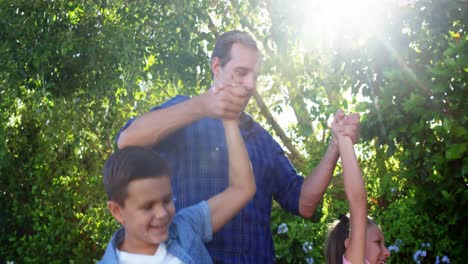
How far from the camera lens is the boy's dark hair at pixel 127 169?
88.4 inches

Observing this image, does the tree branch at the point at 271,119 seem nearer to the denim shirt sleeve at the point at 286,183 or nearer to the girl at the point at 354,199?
the denim shirt sleeve at the point at 286,183

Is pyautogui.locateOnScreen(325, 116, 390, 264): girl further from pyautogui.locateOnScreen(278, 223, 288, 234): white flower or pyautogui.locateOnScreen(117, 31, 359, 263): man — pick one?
pyautogui.locateOnScreen(278, 223, 288, 234): white flower

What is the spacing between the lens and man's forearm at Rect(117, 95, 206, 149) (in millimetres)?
2303

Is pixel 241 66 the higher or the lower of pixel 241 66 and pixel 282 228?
the lower

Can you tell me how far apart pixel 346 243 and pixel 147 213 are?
4.76 ft

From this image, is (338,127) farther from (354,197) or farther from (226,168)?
(226,168)

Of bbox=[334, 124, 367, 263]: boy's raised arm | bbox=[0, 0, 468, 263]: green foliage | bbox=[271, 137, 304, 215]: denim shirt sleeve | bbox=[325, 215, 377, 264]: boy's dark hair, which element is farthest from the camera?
bbox=[0, 0, 468, 263]: green foliage

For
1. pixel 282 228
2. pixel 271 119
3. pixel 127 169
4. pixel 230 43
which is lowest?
pixel 127 169

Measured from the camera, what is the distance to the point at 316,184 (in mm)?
2949

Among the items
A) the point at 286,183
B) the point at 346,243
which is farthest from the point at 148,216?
the point at 346,243

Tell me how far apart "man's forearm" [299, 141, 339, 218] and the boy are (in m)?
0.56

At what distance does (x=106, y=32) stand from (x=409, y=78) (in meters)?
3.60

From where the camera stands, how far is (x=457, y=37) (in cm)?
460

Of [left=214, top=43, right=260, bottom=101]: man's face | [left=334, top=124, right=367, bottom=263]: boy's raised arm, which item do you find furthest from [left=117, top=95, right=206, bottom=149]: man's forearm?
[left=334, top=124, right=367, bottom=263]: boy's raised arm
